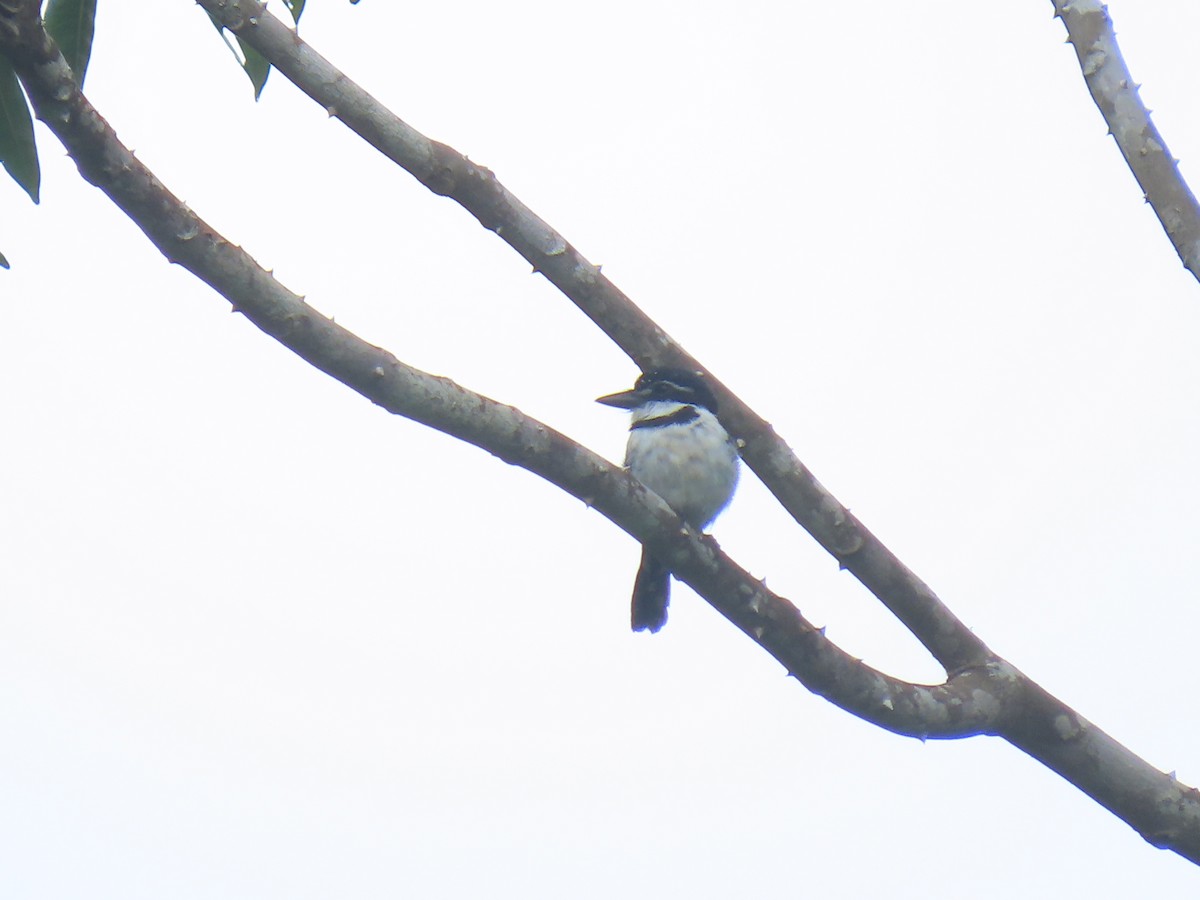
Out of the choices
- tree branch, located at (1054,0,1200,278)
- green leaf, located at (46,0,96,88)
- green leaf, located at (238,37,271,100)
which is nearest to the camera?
green leaf, located at (46,0,96,88)

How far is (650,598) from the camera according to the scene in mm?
4840

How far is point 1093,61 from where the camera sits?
3.42 meters

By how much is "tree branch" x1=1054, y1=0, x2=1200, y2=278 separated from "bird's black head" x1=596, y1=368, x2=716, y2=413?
127cm

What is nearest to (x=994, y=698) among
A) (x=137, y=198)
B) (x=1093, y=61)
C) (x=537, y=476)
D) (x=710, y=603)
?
(x=710, y=603)

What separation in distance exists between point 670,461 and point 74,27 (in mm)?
2426

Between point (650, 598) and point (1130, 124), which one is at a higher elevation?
point (1130, 124)

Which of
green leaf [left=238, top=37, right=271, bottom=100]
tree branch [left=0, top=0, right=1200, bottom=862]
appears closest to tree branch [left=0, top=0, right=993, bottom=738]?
tree branch [left=0, top=0, right=1200, bottom=862]

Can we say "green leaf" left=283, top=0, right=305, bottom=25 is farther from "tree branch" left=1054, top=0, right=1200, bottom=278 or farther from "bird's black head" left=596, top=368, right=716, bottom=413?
"tree branch" left=1054, top=0, right=1200, bottom=278

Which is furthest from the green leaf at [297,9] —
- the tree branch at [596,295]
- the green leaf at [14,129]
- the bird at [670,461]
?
the bird at [670,461]

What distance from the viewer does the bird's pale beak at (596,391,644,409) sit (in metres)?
4.91

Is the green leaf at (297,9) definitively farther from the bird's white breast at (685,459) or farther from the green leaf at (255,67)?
the bird's white breast at (685,459)

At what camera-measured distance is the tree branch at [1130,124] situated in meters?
3.19

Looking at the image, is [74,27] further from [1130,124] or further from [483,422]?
[1130,124]

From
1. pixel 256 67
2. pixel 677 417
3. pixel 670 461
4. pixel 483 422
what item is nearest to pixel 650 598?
pixel 670 461
